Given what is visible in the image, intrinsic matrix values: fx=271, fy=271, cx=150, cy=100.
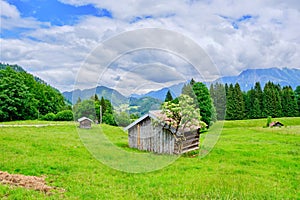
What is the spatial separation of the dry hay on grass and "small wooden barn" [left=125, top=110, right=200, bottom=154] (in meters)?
10.6

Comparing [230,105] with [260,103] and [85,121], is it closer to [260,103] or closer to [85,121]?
[260,103]

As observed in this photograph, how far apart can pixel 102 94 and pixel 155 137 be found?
10029 mm

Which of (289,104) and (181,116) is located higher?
(289,104)

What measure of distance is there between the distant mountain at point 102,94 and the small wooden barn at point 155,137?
7317 mm

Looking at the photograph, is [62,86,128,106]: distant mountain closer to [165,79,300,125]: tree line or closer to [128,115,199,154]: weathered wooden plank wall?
[128,115,199,154]: weathered wooden plank wall

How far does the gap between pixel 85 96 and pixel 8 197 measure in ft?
20.6

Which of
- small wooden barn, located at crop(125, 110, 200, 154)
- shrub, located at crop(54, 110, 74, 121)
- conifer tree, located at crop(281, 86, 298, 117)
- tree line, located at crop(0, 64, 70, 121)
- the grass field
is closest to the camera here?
the grass field

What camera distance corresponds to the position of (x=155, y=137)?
74.2ft

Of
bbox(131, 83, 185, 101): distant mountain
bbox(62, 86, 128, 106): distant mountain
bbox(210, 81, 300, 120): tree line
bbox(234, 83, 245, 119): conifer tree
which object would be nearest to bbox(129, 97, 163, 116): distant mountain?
bbox(131, 83, 185, 101): distant mountain

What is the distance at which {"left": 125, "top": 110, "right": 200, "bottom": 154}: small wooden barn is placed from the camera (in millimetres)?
21559

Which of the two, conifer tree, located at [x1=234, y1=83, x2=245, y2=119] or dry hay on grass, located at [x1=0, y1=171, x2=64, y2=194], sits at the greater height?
conifer tree, located at [x1=234, y1=83, x2=245, y2=119]

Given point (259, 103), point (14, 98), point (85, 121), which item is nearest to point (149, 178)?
point (85, 121)

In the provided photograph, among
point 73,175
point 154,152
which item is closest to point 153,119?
point 154,152

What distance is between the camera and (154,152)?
22.4 metres
